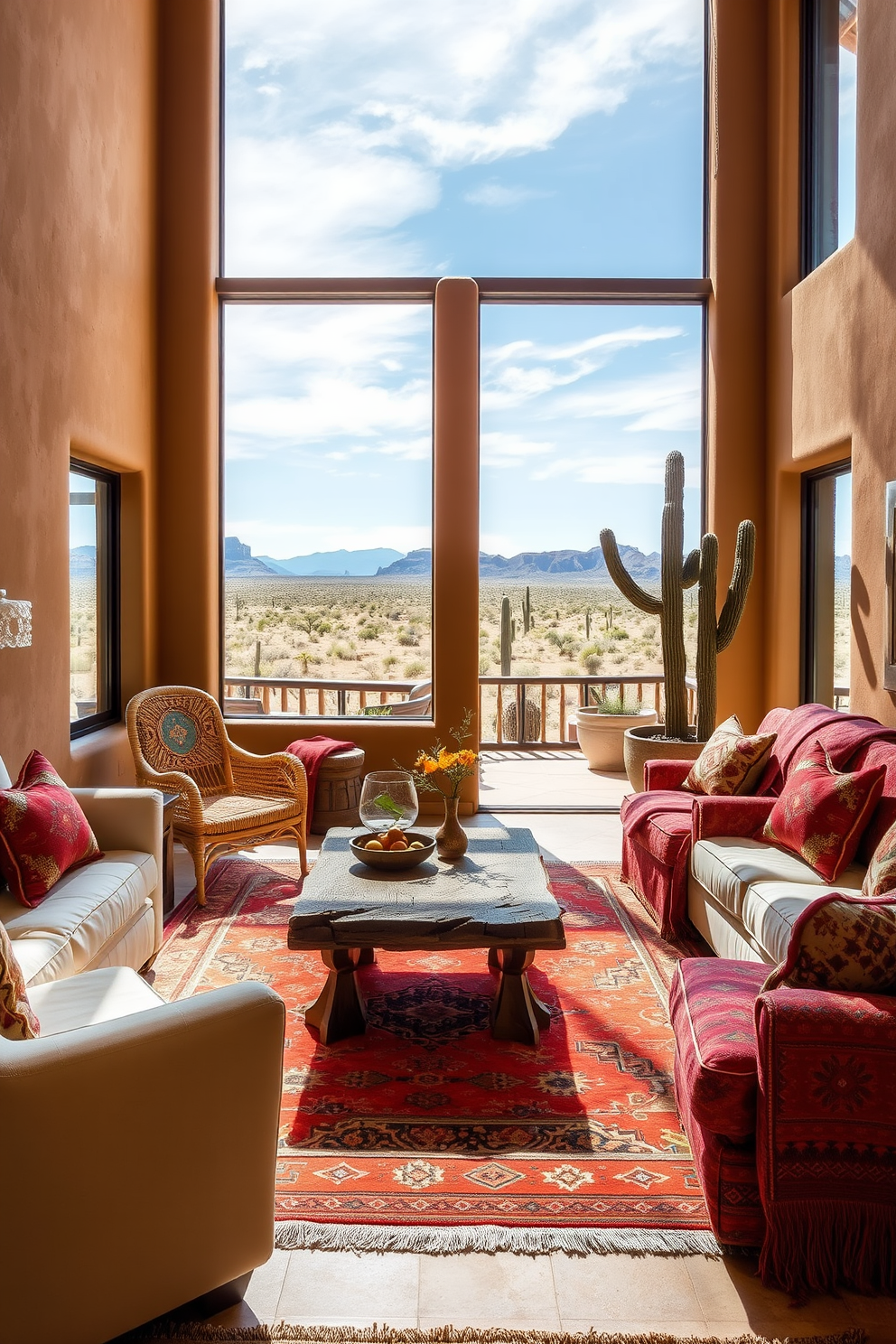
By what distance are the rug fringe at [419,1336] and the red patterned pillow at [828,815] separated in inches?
64.7

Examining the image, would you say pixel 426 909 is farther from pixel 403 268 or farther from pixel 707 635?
pixel 403 268

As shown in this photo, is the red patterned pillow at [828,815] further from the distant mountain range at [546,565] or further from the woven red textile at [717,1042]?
the distant mountain range at [546,565]

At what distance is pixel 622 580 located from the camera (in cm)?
587

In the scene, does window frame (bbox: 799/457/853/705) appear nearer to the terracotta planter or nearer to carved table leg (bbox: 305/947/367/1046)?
the terracotta planter

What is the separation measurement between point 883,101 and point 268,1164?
4.61 m

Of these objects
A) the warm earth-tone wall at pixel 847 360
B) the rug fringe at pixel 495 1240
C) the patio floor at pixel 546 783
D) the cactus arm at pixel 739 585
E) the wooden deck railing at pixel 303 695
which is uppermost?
the warm earth-tone wall at pixel 847 360

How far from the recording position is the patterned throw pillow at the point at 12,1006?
1.77 m

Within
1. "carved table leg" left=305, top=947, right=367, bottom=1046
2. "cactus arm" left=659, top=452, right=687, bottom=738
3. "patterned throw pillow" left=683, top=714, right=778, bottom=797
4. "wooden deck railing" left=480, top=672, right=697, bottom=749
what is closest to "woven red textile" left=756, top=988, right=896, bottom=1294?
"carved table leg" left=305, top=947, right=367, bottom=1046

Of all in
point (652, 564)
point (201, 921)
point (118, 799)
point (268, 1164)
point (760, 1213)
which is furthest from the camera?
point (652, 564)

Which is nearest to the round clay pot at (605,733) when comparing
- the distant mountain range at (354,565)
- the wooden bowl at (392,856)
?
the distant mountain range at (354,565)

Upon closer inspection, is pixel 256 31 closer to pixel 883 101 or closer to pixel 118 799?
pixel 883 101

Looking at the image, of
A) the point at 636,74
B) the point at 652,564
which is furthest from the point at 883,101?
the point at 652,564

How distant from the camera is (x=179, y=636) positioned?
6.10 metres

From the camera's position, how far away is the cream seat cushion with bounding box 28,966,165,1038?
2118 mm
